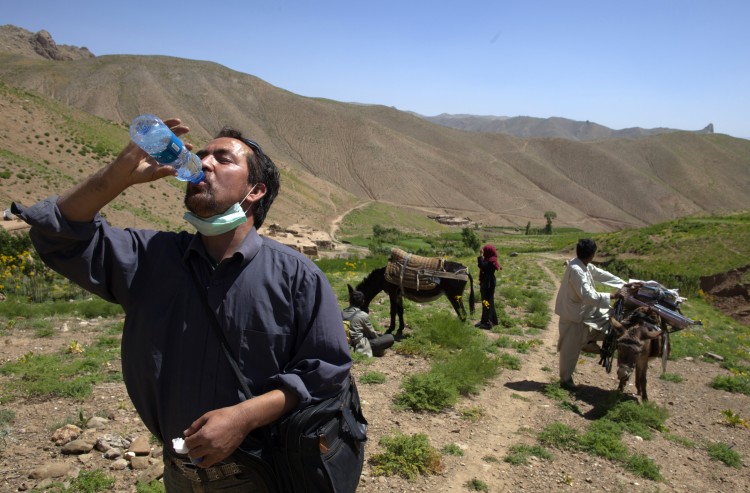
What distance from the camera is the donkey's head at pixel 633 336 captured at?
6785 millimetres

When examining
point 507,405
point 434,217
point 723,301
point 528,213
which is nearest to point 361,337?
point 507,405

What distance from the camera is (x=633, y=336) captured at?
22.6ft

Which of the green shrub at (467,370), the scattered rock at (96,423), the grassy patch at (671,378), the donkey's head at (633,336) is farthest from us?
the grassy patch at (671,378)

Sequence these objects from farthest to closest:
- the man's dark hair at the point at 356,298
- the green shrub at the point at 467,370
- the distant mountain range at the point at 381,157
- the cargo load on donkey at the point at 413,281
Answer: the distant mountain range at the point at 381,157, the cargo load on donkey at the point at 413,281, the man's dark hair at the point at 356,298, the green shrub at the point at 467,370

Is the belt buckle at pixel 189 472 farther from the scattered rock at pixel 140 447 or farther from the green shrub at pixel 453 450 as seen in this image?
the green shrub at pixel 453 450

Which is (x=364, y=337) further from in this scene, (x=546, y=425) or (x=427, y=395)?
(x=546, y=425)

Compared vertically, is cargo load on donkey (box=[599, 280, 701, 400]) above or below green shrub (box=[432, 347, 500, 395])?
above

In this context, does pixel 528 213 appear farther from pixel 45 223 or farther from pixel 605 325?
pixel 45 223

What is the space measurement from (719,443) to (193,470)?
6428mm

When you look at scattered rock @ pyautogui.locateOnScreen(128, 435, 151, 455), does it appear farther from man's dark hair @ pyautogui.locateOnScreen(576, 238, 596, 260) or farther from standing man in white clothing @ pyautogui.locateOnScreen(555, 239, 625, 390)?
man's dark hair @ pyautogui.locateOnScreen(576, 238, 596, 260)

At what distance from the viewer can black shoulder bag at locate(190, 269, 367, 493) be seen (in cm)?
199

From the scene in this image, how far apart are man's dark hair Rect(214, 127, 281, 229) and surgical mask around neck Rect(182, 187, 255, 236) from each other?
6.8 inches

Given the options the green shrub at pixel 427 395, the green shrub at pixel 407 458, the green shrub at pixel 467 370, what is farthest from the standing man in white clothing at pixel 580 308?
the green shrub at pixel 407 458

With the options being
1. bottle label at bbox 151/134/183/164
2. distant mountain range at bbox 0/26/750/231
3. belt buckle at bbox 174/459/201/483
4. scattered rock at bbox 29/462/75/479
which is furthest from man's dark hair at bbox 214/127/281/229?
distant mountain range at bbox 0/26/750/231
